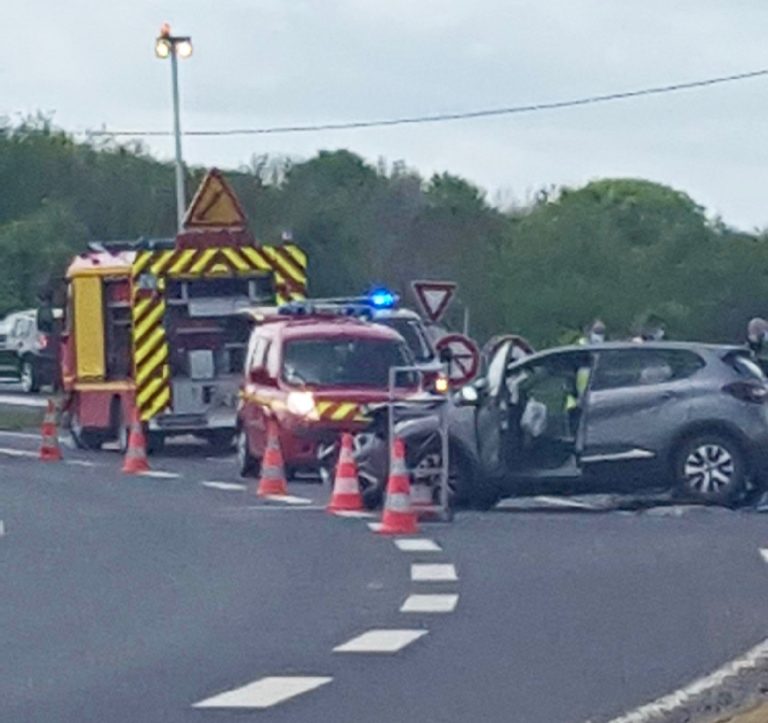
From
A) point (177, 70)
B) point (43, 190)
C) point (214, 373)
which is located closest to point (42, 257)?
point (43, 190)

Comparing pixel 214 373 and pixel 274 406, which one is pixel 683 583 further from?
pixel 214 373

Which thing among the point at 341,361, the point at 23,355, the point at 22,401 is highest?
the point at 341,361

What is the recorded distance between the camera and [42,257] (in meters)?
69.8

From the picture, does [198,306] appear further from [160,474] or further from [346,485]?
[346,485]

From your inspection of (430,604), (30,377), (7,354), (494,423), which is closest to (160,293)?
(494,423)

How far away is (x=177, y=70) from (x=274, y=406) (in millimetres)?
21719

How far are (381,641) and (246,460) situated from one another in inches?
581

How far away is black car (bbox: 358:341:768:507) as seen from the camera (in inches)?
910

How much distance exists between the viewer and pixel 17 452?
113 feet

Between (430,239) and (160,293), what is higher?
(430,239)

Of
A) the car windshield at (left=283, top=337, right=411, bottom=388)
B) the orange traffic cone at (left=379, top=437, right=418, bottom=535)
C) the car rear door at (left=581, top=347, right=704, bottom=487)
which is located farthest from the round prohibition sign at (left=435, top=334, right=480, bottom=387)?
the orange traffic cone at (left=379, top=437, right=418, bottom=535)

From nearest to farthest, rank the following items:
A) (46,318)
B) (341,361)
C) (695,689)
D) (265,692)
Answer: (695,689), (265,692), (341,361), (46,318)

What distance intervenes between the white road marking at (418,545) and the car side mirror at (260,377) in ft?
25.7

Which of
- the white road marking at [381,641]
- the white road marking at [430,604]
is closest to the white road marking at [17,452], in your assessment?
the white road marking at [430,604]
